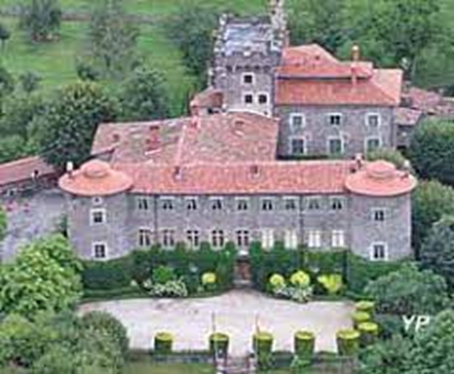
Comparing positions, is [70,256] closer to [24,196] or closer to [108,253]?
[108,253]

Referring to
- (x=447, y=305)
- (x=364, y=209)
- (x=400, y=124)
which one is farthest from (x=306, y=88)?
(x=447, y=305)

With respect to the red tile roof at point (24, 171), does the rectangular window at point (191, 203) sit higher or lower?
higher

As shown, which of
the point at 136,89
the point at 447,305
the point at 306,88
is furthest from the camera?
the point at 136,89

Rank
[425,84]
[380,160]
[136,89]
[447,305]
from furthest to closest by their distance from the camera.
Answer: [425,84] → [136,89] → [380,160] → [447,305]

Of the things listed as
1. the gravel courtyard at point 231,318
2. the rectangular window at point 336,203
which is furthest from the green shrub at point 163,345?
the rectangular window at point 336,203

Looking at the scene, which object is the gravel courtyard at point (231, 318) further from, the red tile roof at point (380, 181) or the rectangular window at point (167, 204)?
the red tile roof at point (380, 181)

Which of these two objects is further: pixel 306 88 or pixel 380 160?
pixel 306 88
